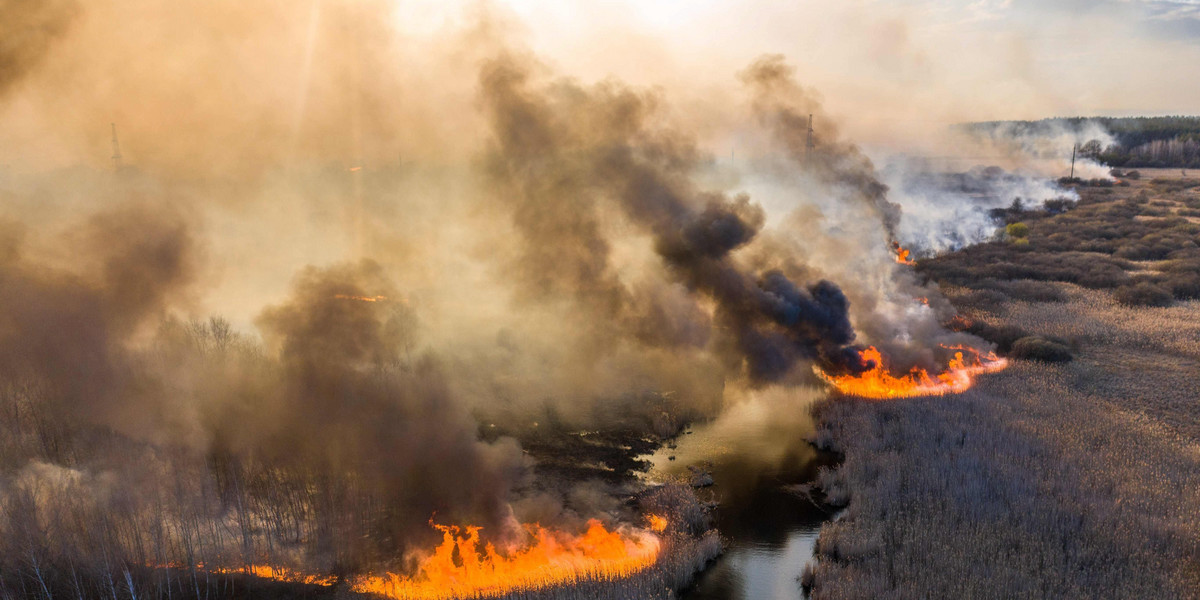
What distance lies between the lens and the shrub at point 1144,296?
181 feet

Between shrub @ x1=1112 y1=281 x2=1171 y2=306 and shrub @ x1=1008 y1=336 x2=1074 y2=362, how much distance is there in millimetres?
19266

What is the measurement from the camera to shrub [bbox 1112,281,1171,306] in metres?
55.1

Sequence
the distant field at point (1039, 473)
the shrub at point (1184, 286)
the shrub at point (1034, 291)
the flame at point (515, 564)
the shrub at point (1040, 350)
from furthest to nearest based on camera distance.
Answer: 1. the shrub at point (1034, 291)
2. the shrub at point (1184, 286)
3. the shrub at point (1040, 350)
4. the distant field at point (1039, 473)
5. the flame at point (515, 564)

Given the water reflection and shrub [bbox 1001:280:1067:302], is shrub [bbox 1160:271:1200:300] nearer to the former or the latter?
shrub [bbox 1001:280:1067:302]

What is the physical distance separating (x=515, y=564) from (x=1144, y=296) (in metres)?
59.9

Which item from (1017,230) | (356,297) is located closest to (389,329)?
(356,297)

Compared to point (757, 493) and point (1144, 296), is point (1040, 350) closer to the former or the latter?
point (1144, 296)

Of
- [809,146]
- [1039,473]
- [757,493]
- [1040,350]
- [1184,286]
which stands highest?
[809,146]

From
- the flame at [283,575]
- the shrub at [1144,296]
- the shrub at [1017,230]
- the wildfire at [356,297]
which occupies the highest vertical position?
the shrub at [1017,230]

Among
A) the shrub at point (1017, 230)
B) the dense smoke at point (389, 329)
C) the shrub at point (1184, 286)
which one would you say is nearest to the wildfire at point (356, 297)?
the dense smoke at point (389, 329)

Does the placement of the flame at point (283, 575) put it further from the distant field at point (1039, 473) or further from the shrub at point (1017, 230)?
the shrub at point (1017, 230)

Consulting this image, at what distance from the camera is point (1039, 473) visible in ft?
88.3

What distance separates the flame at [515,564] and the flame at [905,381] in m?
19.2

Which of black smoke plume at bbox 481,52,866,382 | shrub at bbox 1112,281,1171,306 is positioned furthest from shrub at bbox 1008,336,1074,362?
shrub at bbox 1112,281,1171,306
